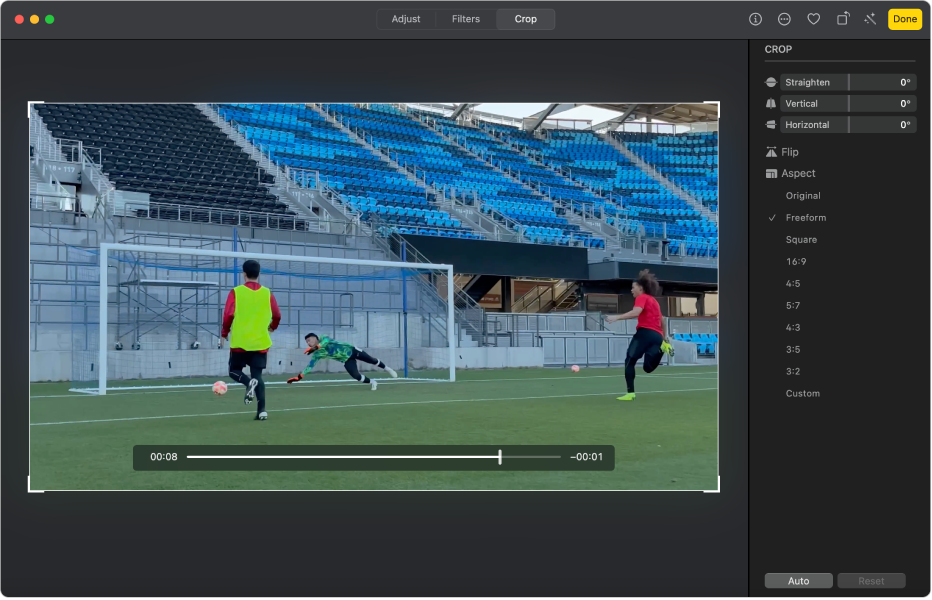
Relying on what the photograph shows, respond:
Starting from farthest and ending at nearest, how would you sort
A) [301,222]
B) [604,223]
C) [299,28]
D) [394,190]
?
[604,223] → [394,190] → [301,222] → [299,28]

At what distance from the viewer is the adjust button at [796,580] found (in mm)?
2371

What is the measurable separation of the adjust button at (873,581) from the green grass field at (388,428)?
1.51 feet

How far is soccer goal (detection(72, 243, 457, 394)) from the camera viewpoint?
13.3 meters

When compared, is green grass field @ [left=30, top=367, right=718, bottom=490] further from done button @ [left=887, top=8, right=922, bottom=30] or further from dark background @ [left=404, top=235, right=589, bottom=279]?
dark background @ [left=404, top=235, right=589, bottom=279]

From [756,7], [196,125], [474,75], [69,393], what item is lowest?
[69,393]

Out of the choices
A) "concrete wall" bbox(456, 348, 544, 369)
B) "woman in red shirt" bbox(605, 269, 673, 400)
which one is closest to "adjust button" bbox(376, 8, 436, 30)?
"woman in red shirt" bbox(605, 269, 673, 400)

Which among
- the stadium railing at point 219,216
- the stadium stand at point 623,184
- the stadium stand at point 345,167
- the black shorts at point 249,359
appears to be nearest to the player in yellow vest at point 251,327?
the black shorts at point 249,359

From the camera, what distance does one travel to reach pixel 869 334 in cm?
245

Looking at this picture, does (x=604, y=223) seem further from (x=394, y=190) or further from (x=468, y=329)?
(x=468, y=329)

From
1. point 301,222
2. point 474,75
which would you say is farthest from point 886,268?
point 301,222

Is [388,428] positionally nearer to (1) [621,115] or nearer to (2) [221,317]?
(2) [221,317]

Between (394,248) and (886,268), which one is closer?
(886,268)

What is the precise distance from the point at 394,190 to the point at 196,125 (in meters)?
6.14
